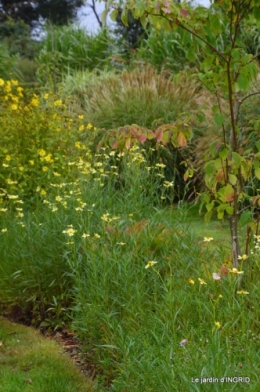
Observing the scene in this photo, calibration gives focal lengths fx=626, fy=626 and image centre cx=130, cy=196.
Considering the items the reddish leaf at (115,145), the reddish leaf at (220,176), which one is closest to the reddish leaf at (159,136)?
the reddish leaf at (115,145)

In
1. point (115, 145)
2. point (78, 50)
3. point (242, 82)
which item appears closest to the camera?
point (242, 82)

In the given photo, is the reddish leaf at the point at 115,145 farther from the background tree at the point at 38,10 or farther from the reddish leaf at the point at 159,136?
the background tree at the point at 38,10

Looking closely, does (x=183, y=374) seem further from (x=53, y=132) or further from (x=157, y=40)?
(x=157, y=40)

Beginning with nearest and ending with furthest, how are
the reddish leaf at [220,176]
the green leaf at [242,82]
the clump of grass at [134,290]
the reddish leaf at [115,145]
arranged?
the clump of grass at [134,290] < the green leaf at [242,82] < the reddish leaf at [220,176] < the reddish leaf at [115,145]

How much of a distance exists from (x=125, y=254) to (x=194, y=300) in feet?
2.60

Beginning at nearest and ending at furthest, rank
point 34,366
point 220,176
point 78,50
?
point 220,176, point 34,366, point 78,50

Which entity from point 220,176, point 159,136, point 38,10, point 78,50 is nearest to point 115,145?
point 159,136

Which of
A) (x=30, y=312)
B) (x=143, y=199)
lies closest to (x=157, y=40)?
(x=143, y=199)

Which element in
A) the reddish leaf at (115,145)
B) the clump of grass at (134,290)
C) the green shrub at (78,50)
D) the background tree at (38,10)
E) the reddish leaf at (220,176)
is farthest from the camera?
the background tree at (38,10)

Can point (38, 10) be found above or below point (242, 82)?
above

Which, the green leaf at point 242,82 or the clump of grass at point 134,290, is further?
the green leaf at point 242,82

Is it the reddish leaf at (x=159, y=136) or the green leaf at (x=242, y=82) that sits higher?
the green leaf at (x=242, y=82)

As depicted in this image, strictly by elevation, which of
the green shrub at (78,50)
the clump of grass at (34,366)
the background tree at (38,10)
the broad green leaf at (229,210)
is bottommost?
the clump of grass at (34,366)

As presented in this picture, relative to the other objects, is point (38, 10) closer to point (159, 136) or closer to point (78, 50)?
point (78, 50)
